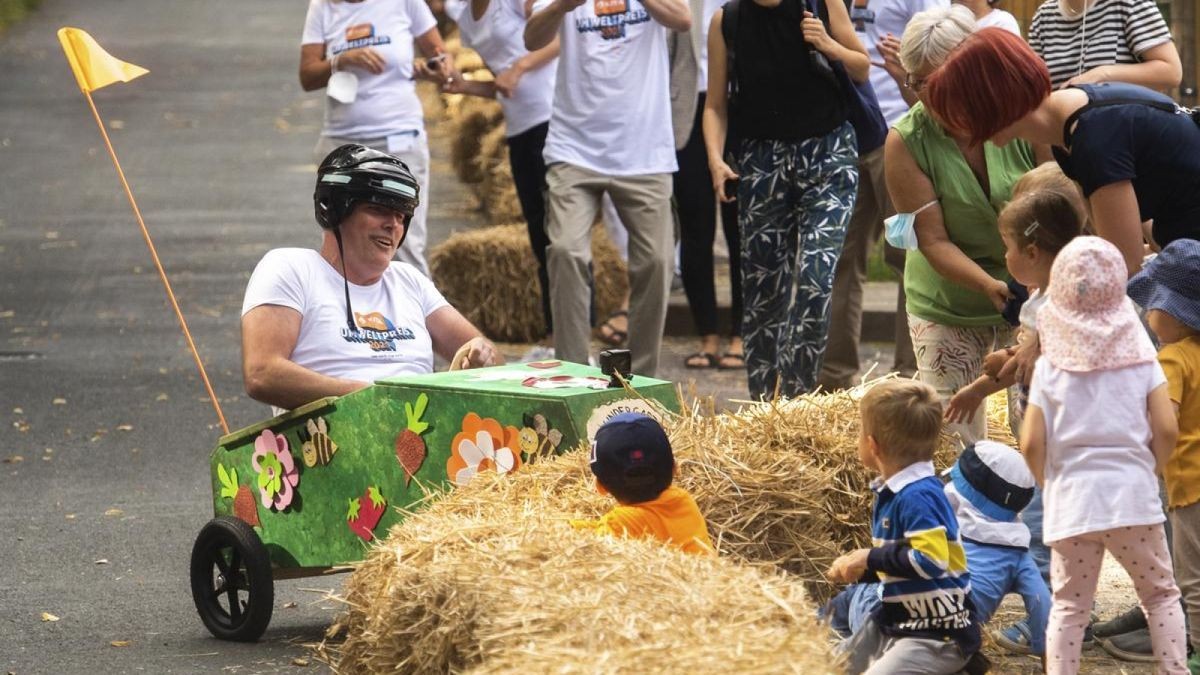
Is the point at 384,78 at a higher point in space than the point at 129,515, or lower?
higher

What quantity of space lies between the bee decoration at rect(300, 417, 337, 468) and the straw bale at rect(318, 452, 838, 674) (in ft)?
2.29

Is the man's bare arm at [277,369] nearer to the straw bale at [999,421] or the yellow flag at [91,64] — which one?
the yellow flag at [91,64]

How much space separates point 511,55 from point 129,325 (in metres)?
3.18

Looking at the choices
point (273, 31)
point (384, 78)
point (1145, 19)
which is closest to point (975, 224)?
point (1145, 19)

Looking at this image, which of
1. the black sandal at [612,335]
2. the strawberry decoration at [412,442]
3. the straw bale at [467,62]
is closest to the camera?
the strawberry decoration at [412,442]

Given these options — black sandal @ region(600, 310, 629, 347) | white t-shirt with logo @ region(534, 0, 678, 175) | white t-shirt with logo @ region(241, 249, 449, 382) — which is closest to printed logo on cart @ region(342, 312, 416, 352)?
white t-shirt with logo @ region(241, 249, 449, 382)

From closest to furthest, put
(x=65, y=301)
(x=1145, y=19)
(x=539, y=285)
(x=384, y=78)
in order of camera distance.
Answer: (x=1145, y=19)
(x=384, y=78)
(x=539, y=285)
(x=65, y=301)

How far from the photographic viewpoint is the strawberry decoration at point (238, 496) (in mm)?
6027

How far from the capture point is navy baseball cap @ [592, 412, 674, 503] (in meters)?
4.75

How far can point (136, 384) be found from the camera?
10516 mm

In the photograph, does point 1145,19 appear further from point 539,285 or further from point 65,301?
point 65,301

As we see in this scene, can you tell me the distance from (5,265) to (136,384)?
404cm

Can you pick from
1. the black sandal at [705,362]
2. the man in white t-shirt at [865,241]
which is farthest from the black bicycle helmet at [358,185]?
the black sandal at [705,362]

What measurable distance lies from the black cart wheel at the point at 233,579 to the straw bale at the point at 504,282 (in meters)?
5.44
